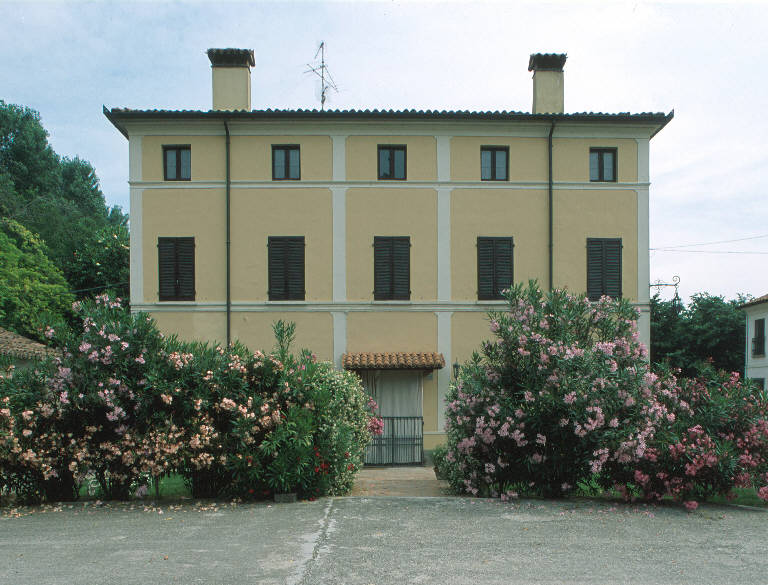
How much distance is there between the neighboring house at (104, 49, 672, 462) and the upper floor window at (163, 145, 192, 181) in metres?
0.05

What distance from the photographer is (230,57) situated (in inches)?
759

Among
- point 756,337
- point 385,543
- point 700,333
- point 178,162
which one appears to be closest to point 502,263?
point 178,162

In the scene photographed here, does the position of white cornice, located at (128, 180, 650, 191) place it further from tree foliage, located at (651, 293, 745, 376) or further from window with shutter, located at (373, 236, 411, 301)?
tree foliage, located at (651, 293, 745, 376)

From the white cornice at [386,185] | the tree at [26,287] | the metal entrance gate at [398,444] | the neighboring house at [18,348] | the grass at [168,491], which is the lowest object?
the metal entrance gate at [398,444]

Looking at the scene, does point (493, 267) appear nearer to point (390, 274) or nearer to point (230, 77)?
point (390, 274)

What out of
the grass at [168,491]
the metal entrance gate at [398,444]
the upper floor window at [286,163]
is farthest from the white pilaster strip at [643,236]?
the grass at [168,491]

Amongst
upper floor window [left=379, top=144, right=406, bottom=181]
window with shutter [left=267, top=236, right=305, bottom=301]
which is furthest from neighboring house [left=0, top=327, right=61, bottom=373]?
upper floor window [left=379, top=144, right=406, bottom=181]

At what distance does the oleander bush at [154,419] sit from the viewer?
9453 mm

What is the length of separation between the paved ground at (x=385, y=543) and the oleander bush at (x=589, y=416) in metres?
0.52

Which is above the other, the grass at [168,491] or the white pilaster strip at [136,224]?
the white pilaster strip at [136,224]

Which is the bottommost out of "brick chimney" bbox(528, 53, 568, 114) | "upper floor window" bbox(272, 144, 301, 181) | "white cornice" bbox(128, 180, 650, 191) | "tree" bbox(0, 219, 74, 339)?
"tree" bbox(0, 219, 74, 339)

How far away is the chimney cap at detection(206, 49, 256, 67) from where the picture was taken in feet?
63.2

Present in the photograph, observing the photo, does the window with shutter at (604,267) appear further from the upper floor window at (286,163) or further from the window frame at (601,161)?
the upper floor window at (286,163)

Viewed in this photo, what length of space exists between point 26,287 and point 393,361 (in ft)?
71.0
